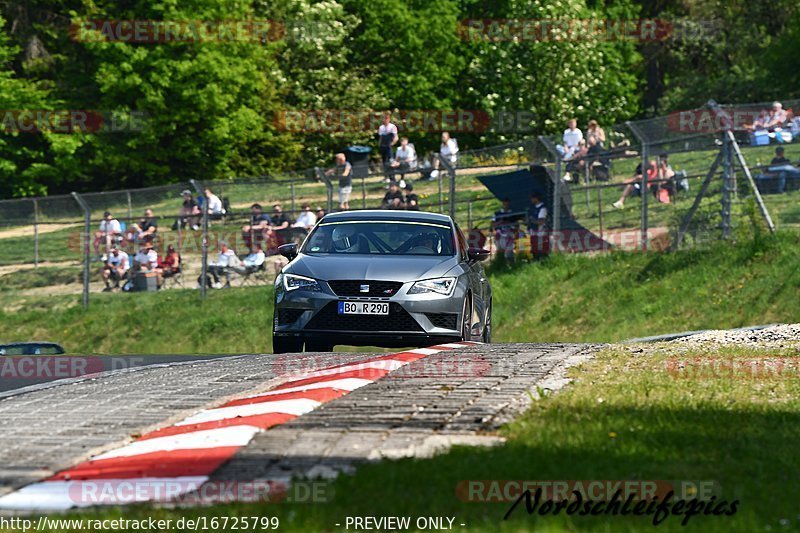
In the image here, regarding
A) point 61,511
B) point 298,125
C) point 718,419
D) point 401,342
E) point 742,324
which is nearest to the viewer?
point 61,511

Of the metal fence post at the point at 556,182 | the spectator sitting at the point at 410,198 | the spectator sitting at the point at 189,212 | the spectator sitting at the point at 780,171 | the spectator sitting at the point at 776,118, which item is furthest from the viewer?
the spectator sitting at the point at 189,212

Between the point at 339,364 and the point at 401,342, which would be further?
the point at 401,342

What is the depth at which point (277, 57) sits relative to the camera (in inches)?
2566

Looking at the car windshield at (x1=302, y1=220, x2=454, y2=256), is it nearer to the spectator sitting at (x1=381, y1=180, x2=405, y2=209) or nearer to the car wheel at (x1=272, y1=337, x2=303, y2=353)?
the car wheel at (x1=272, y1=337, x2=303, y2=353)

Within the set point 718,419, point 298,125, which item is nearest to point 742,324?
point 718,419

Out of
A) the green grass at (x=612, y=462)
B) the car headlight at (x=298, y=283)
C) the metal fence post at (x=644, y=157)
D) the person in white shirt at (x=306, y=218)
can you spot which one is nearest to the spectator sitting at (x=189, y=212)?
the person in white shirt at (x=306, y=218)

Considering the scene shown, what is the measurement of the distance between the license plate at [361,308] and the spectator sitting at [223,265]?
1572cm

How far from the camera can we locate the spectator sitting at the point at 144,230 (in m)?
30.8

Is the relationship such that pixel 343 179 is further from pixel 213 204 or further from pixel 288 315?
pixel 288 315

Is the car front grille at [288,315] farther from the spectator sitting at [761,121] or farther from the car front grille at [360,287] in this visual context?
the spectator sitting at [761,121]

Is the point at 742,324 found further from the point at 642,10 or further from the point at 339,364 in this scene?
the point at 642,10

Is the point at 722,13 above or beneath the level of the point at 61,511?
above

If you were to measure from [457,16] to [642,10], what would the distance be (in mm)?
12242

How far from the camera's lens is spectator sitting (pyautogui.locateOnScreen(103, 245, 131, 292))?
31.1m
